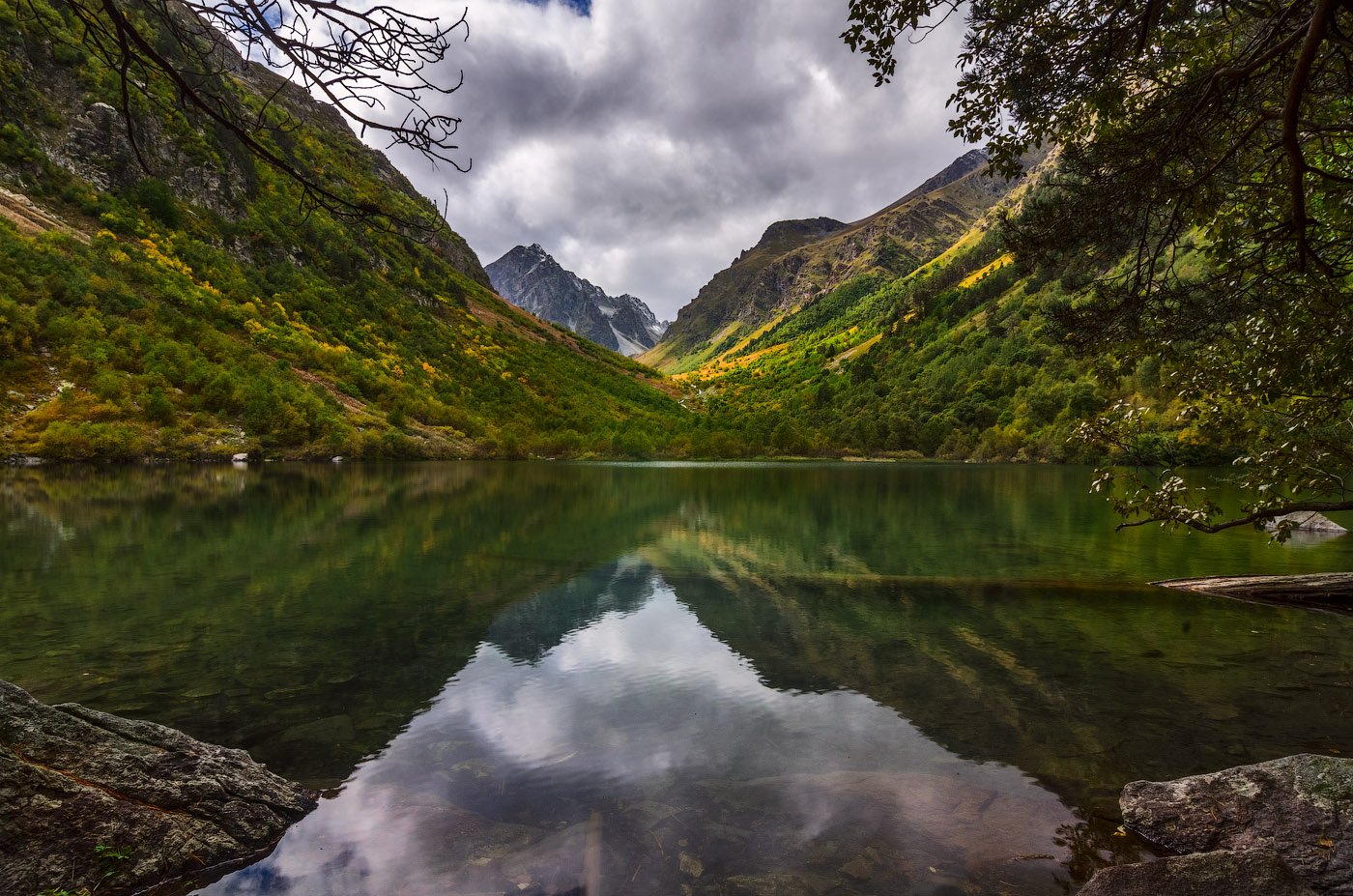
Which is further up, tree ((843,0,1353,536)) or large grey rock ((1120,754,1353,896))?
tree ((843,0,1353,536))

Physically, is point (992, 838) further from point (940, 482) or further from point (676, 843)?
point (940, 482)

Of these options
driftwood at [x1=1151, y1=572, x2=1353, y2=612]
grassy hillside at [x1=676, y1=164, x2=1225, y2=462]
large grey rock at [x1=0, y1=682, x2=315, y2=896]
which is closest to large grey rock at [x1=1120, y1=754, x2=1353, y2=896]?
large grey rock at [x1=0, y1=682, x2=315, y2=896]

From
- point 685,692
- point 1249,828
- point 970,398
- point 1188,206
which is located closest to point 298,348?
point 685,692

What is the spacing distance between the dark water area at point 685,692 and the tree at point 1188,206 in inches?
154

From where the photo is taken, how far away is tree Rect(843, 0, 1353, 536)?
718cm

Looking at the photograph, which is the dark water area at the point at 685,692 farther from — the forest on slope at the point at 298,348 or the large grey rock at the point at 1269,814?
the forest on slope at the point at 298,348

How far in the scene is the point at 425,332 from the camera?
445 ft

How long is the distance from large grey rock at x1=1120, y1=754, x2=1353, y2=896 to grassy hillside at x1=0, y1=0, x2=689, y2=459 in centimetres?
3553

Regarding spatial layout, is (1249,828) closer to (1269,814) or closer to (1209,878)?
(1269,814)

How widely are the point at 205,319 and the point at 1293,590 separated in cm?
10900

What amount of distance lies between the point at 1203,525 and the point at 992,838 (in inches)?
205

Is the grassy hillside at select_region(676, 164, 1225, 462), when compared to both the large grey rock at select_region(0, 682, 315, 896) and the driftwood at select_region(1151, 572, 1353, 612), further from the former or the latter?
the large grey rock at select_region(0, 682, 315, 896)

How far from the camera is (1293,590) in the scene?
50.4 feet

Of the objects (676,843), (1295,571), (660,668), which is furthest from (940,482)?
(676,843)
